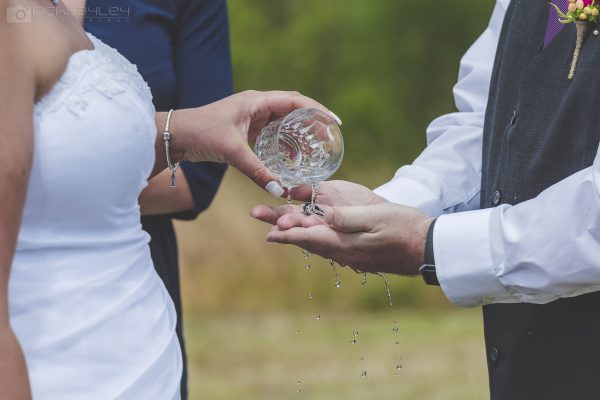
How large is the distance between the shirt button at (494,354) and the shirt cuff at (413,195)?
1.54 feet

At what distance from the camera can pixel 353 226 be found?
2.85 meters

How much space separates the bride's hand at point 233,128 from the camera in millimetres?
2793

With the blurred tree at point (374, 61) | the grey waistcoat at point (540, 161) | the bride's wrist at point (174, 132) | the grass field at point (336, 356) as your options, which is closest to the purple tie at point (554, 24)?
the grey waistcoat at point (540, 161)

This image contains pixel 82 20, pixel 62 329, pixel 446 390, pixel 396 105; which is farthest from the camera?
pixel 396 105

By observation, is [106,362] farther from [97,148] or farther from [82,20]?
[82,20]

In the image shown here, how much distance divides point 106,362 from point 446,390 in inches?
205

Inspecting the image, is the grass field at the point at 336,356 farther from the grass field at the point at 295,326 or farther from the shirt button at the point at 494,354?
the shirt button at the point at 494,354

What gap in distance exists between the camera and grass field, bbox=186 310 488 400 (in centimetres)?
727

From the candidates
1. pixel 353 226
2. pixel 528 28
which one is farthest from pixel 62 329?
pixel 528 28

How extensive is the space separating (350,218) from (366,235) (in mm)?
70

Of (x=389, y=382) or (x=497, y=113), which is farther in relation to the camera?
(x=389, y=382)

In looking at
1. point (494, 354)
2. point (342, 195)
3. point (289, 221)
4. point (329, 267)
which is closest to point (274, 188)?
point (289, 221)

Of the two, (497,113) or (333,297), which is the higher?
(497,113)

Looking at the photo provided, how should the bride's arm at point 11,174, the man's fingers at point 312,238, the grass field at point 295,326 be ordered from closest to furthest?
the bride's arm at point 11,174 < the man's fingers at point 312,238 < the grass field at point 295,326
